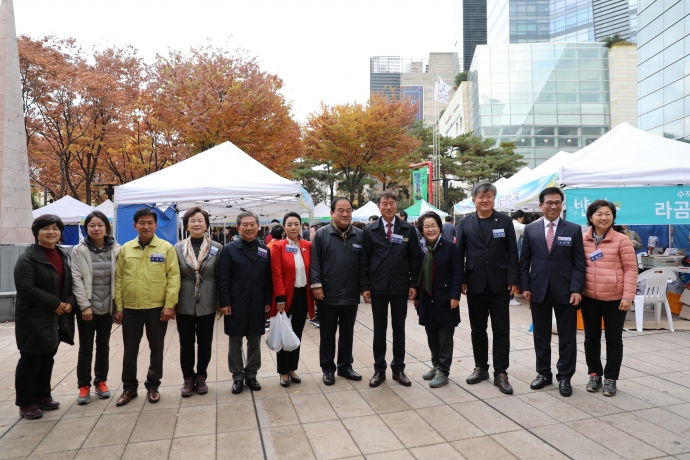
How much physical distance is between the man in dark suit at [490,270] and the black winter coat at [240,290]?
2.00 meters

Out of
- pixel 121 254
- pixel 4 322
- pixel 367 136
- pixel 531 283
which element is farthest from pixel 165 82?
pixel 531 283

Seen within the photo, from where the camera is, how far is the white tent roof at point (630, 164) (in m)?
6.72

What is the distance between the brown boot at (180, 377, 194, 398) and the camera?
4109mm

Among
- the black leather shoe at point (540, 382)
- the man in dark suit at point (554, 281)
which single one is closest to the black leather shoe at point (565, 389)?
the man in dark suit at point (554, 281)

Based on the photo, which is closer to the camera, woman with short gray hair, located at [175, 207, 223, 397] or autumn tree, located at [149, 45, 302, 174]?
woman with short gray hair, located at [175, 207, 223, 397]

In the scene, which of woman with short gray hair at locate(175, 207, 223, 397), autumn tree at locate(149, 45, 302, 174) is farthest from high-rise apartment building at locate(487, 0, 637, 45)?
woman with short gray hair at locate(175, 207, 223, 397)

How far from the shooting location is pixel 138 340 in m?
4.01

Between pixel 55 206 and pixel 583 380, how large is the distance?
1769cm

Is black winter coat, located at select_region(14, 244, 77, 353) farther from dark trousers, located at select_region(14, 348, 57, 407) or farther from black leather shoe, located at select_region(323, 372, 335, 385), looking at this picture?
black leather shoe, located at select_region(323, 372, 335, 385)

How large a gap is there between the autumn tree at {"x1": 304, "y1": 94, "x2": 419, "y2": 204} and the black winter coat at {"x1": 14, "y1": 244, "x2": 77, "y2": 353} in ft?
62.8

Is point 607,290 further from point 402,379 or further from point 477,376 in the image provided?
point 402,379

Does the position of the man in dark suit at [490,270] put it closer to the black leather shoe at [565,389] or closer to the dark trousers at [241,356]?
the black leather shoe at [565,389]

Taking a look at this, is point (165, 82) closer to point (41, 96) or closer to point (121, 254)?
point (41, 96)

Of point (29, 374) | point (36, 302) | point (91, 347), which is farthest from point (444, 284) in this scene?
point (29, 374)
